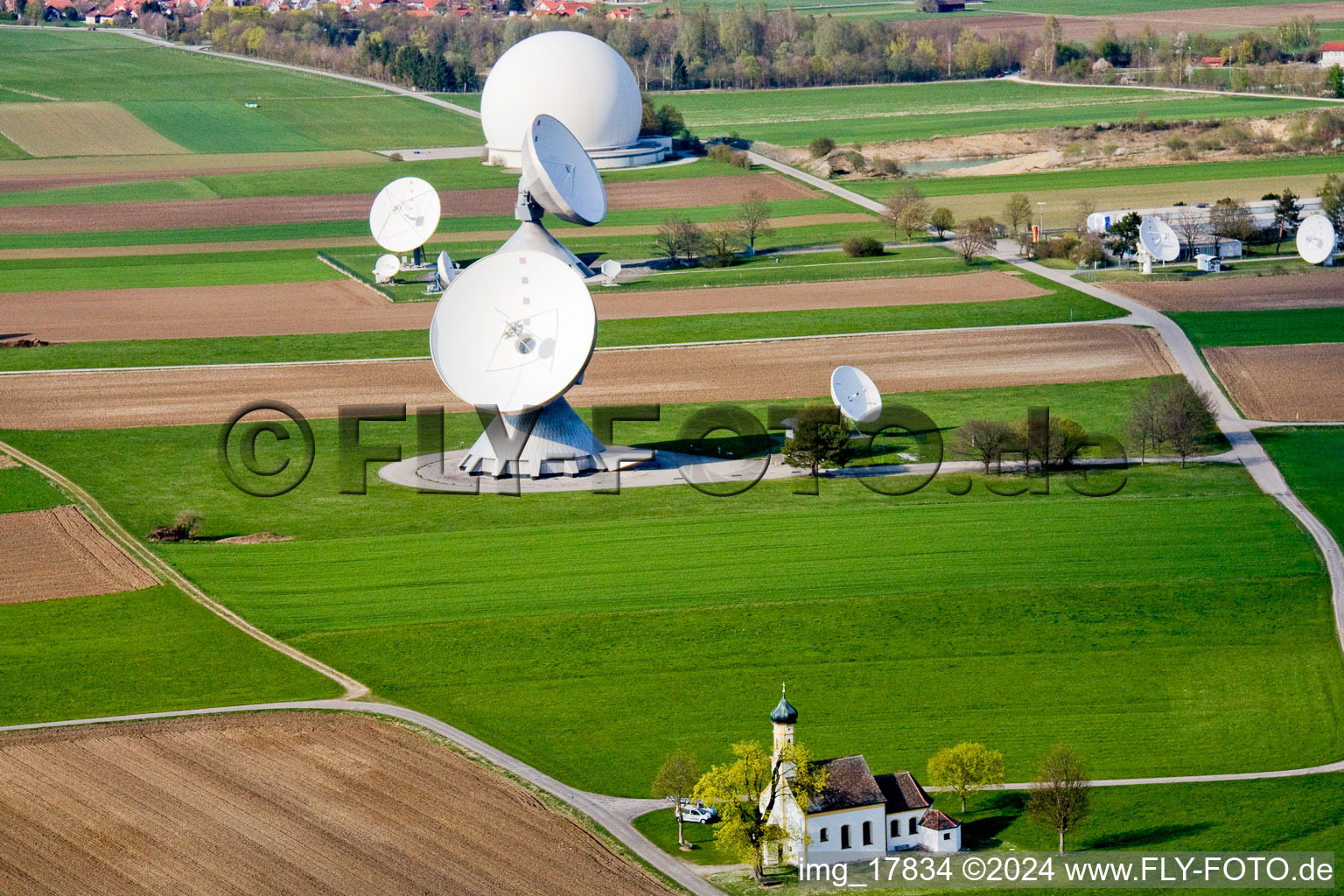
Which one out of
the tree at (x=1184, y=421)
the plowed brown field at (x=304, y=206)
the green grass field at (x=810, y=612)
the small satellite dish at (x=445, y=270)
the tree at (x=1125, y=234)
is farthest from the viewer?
the plowed brown field at (x=304, y=206)

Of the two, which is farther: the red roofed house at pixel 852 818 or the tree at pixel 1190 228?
the tree at pixel 1190 228

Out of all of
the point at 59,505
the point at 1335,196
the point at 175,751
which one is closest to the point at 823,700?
the point at 175,751

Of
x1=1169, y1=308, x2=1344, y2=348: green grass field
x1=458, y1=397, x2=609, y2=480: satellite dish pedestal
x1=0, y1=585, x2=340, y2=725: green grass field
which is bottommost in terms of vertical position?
x1=0, y1=585, x2=340, y2=725: green grass field

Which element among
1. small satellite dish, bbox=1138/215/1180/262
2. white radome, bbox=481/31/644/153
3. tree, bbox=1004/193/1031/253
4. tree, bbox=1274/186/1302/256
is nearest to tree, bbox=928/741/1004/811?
small satellite dish, bbox=1138/215/1180/262

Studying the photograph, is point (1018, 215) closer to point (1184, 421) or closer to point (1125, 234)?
point (1125, 234)

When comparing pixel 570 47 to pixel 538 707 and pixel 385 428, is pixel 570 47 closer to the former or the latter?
pixel 385 428

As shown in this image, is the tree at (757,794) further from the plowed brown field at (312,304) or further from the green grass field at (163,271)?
the green grass field at (163,271)

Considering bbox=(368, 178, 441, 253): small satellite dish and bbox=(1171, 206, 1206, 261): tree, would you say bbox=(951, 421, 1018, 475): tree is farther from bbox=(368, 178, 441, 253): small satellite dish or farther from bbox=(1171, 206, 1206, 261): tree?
bbox=(368, 178, 441, 253): small satellite dish

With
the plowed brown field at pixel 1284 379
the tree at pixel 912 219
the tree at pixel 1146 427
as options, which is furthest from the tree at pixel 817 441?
the tree at pixel 912 219
